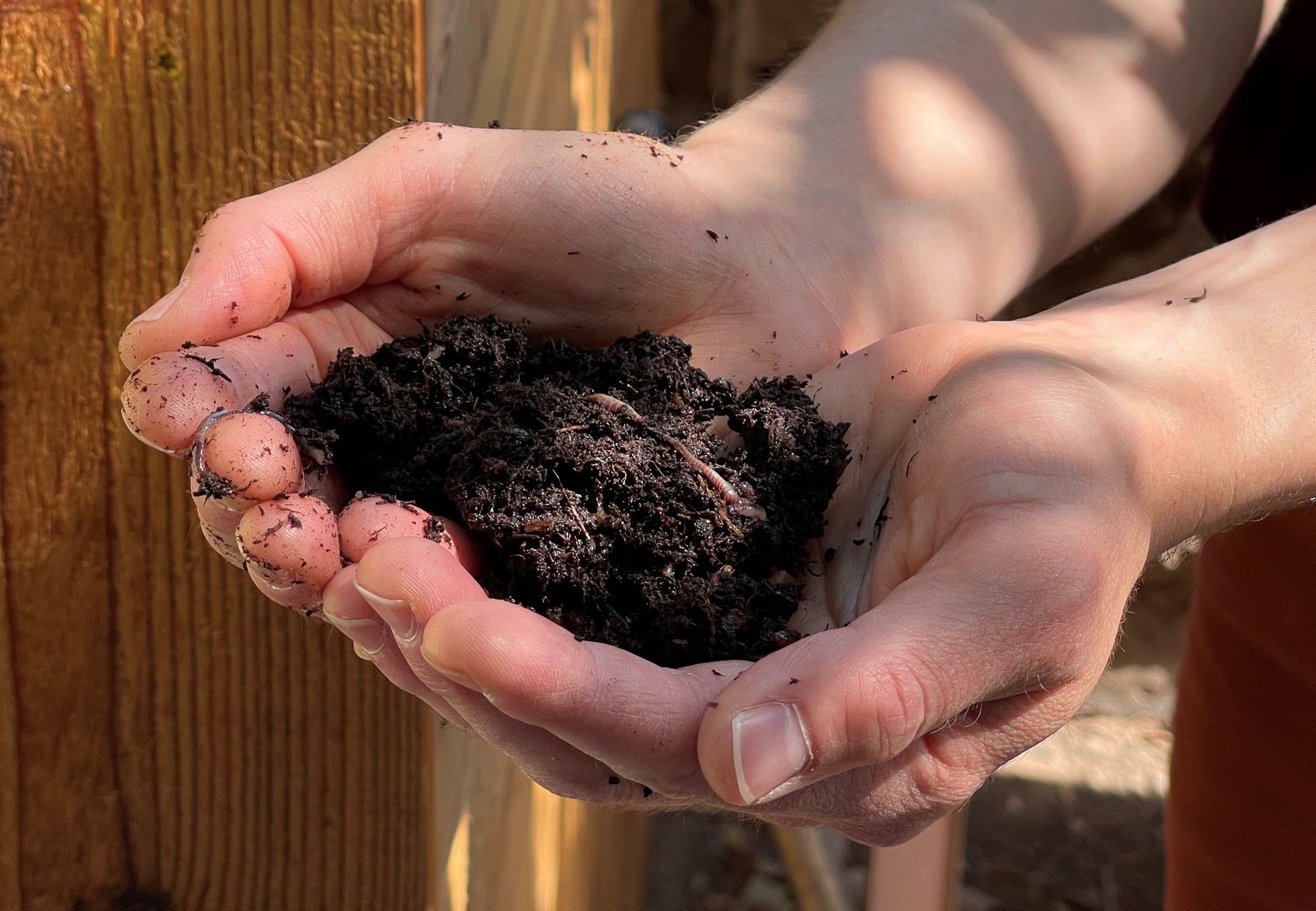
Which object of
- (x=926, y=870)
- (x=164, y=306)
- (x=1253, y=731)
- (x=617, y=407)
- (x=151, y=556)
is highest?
(x=164, y=306)

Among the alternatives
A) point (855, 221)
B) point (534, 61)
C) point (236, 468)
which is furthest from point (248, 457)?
point (534, 61)

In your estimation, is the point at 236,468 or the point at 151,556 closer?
the point at 236,468

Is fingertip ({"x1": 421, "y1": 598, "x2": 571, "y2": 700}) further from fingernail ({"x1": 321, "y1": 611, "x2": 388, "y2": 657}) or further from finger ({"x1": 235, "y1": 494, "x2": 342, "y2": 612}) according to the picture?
finger ({"x1": 235, "y1": 494, "x2": 342, "y2": 612})

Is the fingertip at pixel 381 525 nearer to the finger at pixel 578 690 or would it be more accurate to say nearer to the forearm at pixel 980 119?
the finger at pixel 578 690

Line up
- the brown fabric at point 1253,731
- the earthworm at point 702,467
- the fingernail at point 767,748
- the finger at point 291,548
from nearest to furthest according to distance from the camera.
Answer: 1. the fingernail at point 767,748
2. the finger at point 291,548
3. the earthworm at point 702,467
4. the brown fabric at point 1253,731

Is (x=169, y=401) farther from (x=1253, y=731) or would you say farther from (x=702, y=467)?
(x=1253, y=731)

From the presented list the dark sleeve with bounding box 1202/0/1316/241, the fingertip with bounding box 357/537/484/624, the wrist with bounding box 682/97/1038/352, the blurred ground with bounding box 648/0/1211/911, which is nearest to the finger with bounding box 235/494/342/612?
the fingertip with bounding box 357/537/484/624

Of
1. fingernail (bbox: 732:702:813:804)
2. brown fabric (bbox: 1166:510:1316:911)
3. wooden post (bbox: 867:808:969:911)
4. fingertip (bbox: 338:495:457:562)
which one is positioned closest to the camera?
fingernail (bbox: 732:702:813:804)

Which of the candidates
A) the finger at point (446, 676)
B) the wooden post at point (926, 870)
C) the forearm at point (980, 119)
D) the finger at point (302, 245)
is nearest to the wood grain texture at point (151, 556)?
the finger at point (302, 245)
